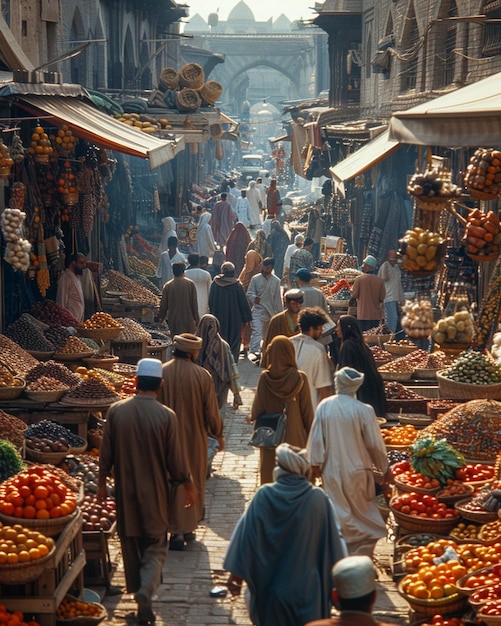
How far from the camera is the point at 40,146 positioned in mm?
11898

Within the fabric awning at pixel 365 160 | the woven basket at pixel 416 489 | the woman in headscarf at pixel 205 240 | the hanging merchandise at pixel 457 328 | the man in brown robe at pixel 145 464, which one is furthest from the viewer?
the woman in headscarf at pixel 205 240

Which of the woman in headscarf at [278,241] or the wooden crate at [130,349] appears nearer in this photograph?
the wooden crate at [130,349]

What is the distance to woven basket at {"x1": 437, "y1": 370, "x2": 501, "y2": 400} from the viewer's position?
9891mm

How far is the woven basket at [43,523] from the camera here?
6.78 m

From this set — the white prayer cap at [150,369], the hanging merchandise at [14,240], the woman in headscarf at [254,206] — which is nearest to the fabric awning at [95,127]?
the hanging merchandise at [14,240]

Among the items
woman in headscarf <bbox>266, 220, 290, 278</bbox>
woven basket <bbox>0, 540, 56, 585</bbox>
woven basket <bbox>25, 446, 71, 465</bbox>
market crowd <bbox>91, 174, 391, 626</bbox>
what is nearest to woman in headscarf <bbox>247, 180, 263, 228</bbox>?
woman in headscarf <bbox>266, 220, 290, 278</bbox>

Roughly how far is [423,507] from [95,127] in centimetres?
→ 648

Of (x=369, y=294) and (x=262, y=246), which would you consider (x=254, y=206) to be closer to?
(x=262, y=246)

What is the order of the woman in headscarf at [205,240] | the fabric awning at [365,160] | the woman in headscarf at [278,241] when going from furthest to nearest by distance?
the woman in headscarf at [205,240] < the woman in headscarf at [278,241] < the fabric awning at [365,160]

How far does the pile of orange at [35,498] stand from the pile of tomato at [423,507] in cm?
218

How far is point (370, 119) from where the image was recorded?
26625mm

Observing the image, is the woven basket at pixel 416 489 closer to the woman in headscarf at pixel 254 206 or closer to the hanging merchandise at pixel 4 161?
the hanging merchandise at pixel 4 161

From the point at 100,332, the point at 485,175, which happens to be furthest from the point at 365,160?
the point at 485,175

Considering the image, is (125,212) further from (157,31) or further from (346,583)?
(157,31)
